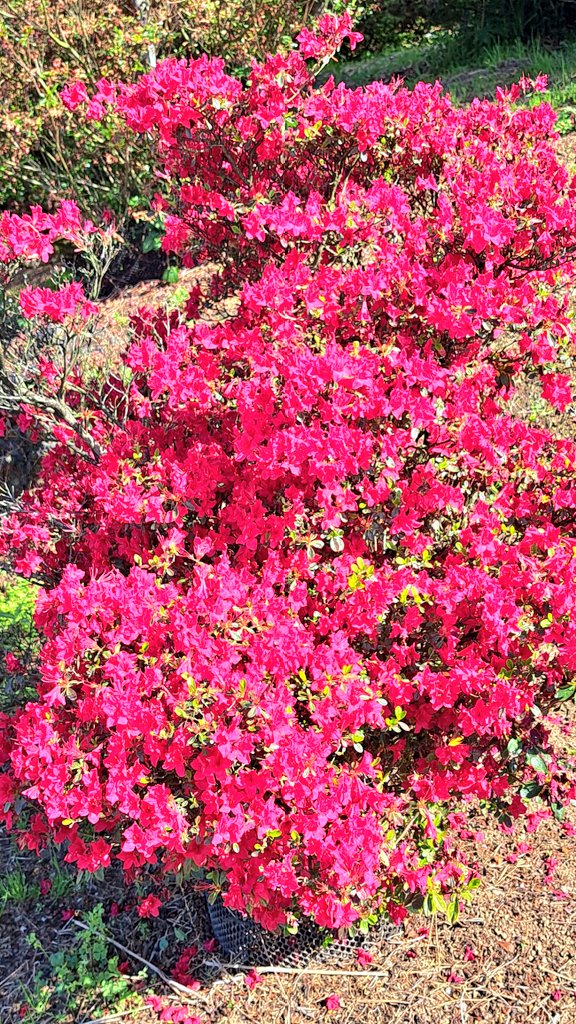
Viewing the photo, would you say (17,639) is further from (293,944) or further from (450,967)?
(450,967)

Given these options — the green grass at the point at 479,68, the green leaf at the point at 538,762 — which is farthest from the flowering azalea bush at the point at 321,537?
the green grass at the point at 479,68

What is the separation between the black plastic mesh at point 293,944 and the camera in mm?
2684

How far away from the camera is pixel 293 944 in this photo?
106 inches

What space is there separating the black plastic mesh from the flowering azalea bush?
1.05 feet

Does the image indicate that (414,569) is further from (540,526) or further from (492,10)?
(492,10)

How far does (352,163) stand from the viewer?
289cm

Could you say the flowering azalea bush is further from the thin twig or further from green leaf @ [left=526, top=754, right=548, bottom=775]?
the thin twig

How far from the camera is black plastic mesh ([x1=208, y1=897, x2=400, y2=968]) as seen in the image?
2684 millimetres

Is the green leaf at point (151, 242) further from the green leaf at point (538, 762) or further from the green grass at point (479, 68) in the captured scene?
the green leaf at point (538, 762)

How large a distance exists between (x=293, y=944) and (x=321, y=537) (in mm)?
1254

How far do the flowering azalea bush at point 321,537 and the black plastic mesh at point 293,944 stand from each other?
12.6 inches

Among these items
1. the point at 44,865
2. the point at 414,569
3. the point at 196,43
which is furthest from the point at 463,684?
the point at 196,43

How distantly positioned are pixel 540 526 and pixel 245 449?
90cm

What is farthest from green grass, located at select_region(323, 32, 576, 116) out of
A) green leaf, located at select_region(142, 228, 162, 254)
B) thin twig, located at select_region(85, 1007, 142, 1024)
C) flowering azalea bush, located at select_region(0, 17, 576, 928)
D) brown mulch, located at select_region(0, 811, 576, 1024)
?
thin twig, located at select_region(85, 1007, 142, 1024)
